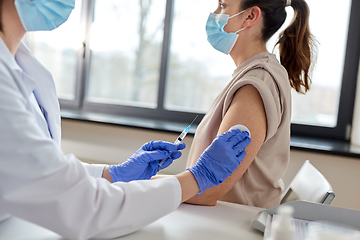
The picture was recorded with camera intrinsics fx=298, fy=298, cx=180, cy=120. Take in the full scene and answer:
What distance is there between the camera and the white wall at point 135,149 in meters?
1.66

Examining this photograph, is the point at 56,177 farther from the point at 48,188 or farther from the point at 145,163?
the point at 145,163

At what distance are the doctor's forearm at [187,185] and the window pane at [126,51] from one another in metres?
1.77

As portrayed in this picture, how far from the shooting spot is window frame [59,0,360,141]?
6.50 ft

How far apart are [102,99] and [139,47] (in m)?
0.59

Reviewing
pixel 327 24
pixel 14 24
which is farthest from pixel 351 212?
pixel 327 24

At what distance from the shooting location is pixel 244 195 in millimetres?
1055

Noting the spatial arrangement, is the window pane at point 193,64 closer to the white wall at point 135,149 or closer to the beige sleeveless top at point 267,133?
the white wall at point 135,149

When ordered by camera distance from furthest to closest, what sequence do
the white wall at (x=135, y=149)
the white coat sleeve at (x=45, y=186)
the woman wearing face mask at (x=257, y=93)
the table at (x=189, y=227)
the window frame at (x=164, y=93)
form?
the window frame at (x=164, y=93) < the white wall at (x=135, y=149) < the woman wearing face mask at (x=257, y=93) < the table at (x=189, y=227) < the white coat sleeve at (x=45, y=186)

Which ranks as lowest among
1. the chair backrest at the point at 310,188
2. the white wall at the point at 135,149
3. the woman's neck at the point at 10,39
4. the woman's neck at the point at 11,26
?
the white wall at the point at 135,149

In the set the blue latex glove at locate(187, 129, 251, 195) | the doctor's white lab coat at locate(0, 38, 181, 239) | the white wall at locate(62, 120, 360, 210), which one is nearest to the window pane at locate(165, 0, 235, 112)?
the white wall at locate(62, 120, 360, 210)

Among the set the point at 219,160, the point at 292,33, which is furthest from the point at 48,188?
the point at 292,33

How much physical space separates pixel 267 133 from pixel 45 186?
69 centimetres

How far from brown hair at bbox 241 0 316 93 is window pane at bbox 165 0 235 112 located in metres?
1.07

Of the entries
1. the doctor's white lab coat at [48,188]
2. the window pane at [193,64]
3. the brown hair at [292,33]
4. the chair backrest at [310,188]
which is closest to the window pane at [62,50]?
the window pane at [193,64]
